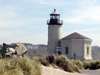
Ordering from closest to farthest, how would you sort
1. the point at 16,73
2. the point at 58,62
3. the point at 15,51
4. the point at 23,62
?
A: the point at 16,73, the point at 23,62, the point at 15,51, the point at 58,62

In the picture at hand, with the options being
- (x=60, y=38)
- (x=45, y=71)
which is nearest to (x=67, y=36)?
(x=60, y=38)

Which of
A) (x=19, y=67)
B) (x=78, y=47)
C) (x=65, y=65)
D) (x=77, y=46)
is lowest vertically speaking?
(x=78, y=47)

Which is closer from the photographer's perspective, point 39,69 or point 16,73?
point 16,73

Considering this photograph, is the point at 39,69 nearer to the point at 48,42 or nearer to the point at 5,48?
the point at 5,48

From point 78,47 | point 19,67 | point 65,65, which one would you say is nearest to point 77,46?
point 78,47

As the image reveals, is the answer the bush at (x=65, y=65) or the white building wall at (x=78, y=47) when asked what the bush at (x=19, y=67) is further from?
the white building wall at (x=78, y=47)

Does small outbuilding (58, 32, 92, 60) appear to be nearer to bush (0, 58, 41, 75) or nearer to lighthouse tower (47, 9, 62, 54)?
lighthouse tower (47, 9, 62, 54)

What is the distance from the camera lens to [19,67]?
13.4m

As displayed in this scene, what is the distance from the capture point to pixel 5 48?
804 inches

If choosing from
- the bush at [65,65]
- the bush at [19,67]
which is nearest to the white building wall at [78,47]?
the bush at [65,65]

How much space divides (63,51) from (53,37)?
2.43 meters

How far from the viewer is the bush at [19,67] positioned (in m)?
12.1

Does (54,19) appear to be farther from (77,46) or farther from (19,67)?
(19,67)

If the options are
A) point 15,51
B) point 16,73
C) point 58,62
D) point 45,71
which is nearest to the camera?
point 16,73
